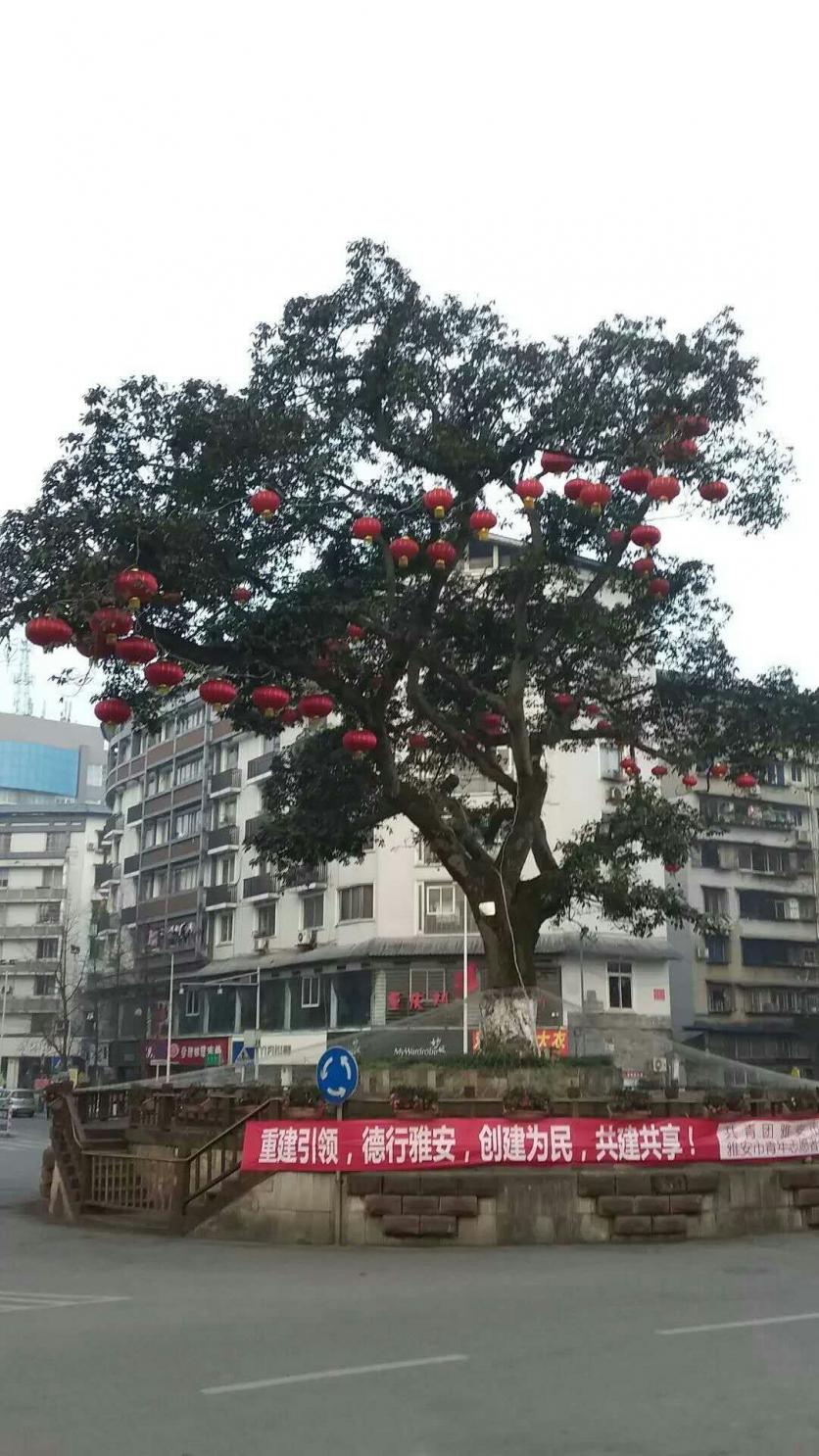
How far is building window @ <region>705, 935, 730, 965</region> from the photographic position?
50875 millimetres

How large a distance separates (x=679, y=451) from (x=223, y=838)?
42.7 meters

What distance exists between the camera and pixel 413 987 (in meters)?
43.5

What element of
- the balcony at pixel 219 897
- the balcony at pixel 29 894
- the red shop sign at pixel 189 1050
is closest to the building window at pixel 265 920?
the balcony at pixel 219 897

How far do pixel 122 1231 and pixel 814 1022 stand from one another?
41384 mm

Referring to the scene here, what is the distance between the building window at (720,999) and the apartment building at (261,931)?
21.4ft

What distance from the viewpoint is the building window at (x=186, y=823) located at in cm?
5941

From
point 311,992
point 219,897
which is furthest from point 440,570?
point 219,897

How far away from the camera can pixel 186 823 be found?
6047 centimetres

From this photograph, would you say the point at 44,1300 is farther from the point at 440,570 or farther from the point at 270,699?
the point at 440,570

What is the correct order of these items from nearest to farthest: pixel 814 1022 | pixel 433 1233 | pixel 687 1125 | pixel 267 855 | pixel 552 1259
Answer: pixel 552 1259 → pixel 433 1233 → pixel 687 1125 → pixel 267 855 → pixel 814 1022

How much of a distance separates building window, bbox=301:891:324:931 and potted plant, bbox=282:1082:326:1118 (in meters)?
32.3

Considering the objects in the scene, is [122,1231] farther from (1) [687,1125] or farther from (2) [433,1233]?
(1) [687,1125]

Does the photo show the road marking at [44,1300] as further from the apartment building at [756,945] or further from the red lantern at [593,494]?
the apartment building at [756,945]

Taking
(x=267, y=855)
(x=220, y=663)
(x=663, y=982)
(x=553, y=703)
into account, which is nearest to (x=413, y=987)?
(x=663, y=982)
